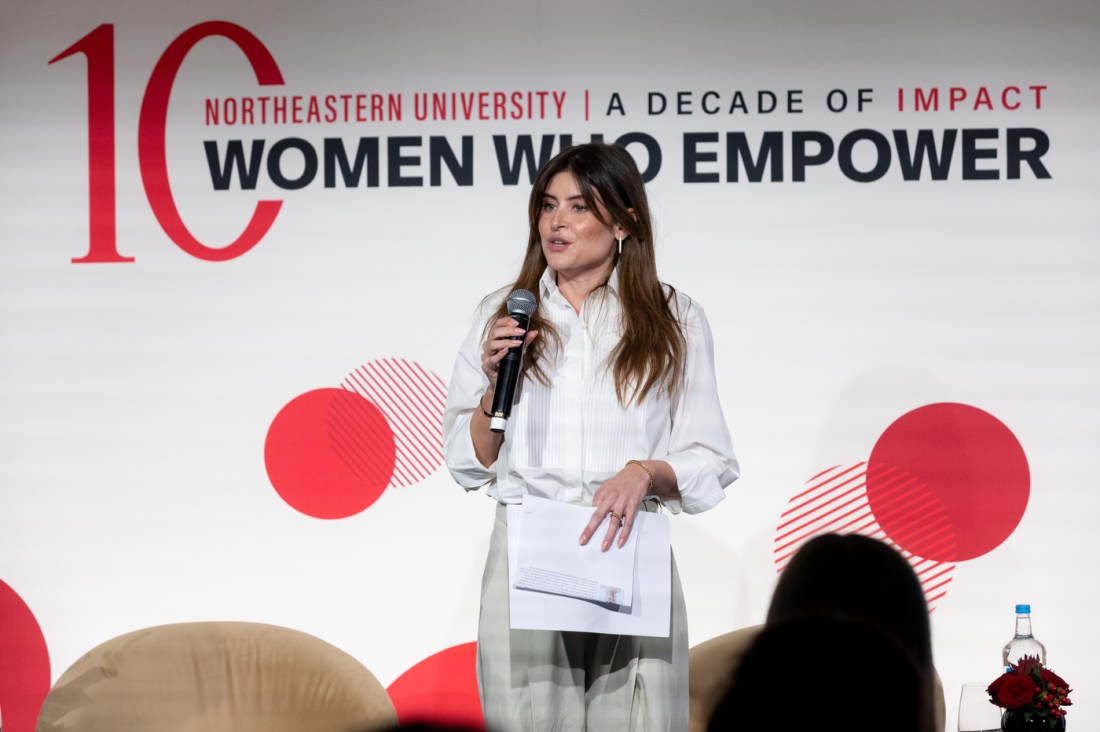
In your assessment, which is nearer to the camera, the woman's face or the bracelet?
the bracelet

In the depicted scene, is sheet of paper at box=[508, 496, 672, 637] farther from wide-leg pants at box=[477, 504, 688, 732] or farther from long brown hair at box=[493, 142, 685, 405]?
long brown hair at box=[493, 142, 685, 405]

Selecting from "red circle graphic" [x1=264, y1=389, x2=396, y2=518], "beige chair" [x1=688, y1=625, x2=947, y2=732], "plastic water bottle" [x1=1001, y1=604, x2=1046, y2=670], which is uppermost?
"red circle graphic" [x1=264, y1=389, x2=396, y2=518]

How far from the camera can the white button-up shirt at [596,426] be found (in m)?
2.42

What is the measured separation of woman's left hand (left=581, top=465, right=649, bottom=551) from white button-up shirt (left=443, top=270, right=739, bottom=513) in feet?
0.38

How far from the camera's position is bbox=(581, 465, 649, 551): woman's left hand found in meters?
2.27

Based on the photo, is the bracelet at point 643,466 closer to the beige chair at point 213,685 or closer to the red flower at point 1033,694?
the red flower at point 1033,694

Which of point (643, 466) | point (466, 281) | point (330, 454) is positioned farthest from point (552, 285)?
point (330, 454)

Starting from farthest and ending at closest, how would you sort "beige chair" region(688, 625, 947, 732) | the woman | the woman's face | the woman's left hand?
"beige chair" region(688, 625, 947, 732) → the woman's face → the woman → the woman's left hand

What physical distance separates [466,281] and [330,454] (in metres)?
0.74

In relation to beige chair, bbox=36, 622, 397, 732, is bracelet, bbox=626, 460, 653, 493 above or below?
above

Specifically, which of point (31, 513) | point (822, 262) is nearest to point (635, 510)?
point (822, 262)

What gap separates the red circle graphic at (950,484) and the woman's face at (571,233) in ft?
5.69

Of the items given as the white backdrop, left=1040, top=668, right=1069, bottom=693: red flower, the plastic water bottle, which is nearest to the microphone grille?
left=1040, top=668, right=1069, bottom=693: red flower

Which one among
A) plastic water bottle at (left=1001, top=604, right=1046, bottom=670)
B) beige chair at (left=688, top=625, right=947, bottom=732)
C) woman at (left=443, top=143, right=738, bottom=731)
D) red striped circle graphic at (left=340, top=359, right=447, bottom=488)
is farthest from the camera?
red striped circle graphic at (left=340, top=359, right=447, bottom=488)
